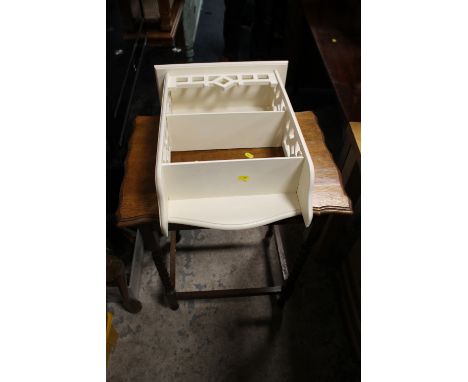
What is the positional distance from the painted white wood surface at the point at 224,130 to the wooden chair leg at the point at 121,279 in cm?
51

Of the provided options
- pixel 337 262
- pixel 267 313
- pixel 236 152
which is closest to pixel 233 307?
pixel 267 313

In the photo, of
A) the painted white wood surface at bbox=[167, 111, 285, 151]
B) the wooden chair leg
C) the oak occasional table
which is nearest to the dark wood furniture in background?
the oak occasional table

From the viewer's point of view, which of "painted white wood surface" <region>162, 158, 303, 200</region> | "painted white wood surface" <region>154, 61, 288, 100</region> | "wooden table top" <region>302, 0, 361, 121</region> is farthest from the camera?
"wooden table top" <region>302, 0, 361, 121</region>

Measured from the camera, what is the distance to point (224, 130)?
984 mm

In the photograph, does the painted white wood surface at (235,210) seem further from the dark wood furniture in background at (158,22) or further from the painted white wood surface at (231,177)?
the dark wood furniture in background at (158,22)

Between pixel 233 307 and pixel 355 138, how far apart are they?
37.6 inches

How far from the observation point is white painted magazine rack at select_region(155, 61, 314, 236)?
77 centimetres

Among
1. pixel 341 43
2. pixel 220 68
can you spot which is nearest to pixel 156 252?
pixel 220 68

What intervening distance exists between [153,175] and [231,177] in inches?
10.2

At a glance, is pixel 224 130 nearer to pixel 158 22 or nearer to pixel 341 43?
pixel 158 22

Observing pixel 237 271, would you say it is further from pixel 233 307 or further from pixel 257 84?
pixel 257 84

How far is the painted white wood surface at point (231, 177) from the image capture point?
2.49ft

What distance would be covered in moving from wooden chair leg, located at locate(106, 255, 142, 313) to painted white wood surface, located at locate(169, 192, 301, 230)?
0.51 meters

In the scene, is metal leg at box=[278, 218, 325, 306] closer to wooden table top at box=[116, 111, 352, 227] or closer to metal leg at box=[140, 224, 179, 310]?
wooden table top at box=[116, 111, 352, 227]
